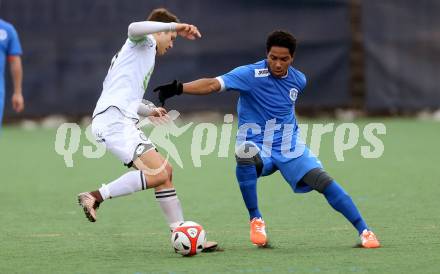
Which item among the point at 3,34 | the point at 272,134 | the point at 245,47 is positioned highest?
the point at 3,34

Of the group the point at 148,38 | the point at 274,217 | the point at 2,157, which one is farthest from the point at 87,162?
the point at 148,38

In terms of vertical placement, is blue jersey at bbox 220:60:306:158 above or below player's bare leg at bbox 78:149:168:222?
above

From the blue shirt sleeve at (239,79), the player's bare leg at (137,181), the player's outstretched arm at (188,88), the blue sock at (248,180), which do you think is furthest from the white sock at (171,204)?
the blue shirt sleeve at (239,79)

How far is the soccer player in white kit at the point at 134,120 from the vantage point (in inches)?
270

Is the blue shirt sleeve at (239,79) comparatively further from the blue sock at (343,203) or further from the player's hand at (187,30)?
the blue sock at (343,203)

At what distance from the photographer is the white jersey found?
7.08 meters

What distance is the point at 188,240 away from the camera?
22.1 feet

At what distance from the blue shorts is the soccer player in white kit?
69 cm

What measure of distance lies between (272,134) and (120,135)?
1.04m

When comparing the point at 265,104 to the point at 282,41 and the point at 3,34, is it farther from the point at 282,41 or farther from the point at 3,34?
the point at 3,34

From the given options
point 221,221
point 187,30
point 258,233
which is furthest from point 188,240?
point 221,221

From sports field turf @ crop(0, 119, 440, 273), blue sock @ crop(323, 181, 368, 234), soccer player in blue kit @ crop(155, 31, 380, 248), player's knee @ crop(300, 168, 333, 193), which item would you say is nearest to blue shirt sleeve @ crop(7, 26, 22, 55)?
sports field turf @ crop(0, 119, 440, 273)

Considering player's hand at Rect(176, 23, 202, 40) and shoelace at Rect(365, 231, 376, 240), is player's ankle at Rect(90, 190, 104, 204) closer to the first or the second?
player's hand at Rect(176, 23, 202, 40)

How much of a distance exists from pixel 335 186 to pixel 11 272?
86.6 inches
